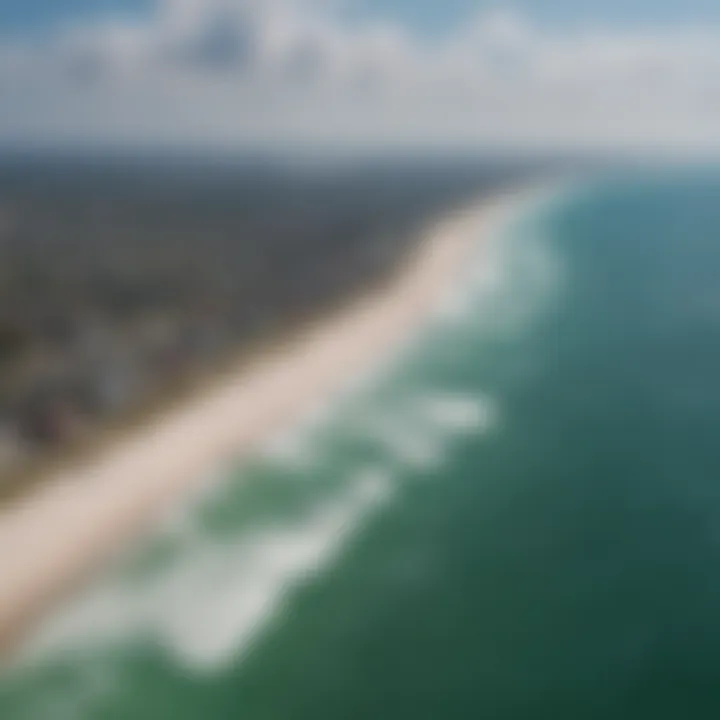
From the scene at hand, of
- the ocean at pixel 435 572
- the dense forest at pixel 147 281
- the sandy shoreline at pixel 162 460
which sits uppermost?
the dense forest at pixel 147 281

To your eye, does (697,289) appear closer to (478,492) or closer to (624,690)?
(478,492)

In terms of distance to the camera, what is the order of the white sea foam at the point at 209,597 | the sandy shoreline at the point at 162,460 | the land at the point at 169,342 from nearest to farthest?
the white sea foam at the point at 209,597 → the sandy shoreline at the point at 162,460 → the land at the point at 169,342

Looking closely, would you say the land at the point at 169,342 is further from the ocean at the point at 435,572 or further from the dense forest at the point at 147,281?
the ocean at the point at 435,572

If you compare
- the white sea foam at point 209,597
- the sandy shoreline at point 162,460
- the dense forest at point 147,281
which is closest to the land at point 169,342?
the sandy shoreline at point 162,460

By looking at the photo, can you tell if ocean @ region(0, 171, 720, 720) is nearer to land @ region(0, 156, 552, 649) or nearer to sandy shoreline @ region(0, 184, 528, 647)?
sandy shoreline @ region(0, 184, 528, 647)

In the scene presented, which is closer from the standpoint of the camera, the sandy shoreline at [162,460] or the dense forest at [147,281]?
the sandy shoreline at [162,460]

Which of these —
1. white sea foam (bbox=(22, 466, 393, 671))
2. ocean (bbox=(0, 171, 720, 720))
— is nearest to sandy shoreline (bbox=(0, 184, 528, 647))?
ocean (bbox=(0, 171, 720, 720))

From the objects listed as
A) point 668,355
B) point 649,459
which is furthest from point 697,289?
point 649,459
